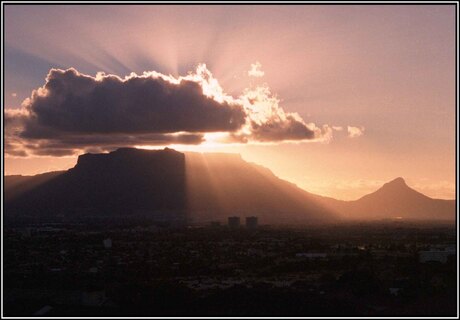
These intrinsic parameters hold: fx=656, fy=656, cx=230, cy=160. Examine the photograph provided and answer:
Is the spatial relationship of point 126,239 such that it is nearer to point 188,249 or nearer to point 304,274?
point 188,249

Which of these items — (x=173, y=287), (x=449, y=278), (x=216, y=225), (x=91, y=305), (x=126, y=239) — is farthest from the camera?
(x=216, y=225)

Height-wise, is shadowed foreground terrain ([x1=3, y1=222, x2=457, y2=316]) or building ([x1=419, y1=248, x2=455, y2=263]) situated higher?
building ([x1=419, y1=248, x2=455, y2=263])

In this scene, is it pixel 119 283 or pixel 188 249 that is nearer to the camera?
pixel 119 283

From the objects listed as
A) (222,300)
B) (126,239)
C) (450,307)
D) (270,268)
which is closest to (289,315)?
(222,300)

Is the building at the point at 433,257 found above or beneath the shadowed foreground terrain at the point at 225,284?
above

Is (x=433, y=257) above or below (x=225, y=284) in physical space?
above

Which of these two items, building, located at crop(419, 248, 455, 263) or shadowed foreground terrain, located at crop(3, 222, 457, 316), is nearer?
shadowed foreground terrain, located at crop(3, 222, 457, 316)

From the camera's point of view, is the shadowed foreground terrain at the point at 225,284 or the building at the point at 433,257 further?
the building at the point at 433,257

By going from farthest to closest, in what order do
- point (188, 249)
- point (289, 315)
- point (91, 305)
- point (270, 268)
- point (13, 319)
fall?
point (188, 249) < point (270, 268) < point (91, 305) < point (289, 315) < point (13, 319)

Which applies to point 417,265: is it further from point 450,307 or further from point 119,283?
point 119,283

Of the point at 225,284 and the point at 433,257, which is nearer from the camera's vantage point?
the point at 225,284
